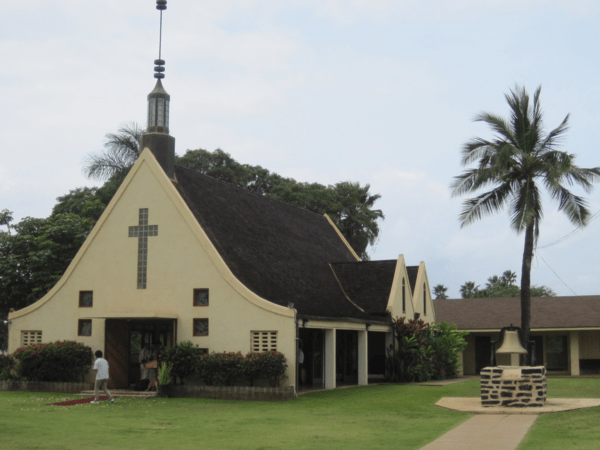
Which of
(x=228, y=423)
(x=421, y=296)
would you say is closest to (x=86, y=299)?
(x=228, y=423)

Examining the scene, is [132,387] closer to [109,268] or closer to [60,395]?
[60,395]

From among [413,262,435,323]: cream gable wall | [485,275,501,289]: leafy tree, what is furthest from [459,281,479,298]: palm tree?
[413,262,435,323]: cream gable wall

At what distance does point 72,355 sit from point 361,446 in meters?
13.9

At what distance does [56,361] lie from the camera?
22.9 m

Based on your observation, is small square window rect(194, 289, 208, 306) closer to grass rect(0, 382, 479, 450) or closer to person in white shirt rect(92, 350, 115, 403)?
grass rect(0, 382, 479, 450)

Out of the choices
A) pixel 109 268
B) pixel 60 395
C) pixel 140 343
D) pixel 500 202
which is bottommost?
pixel 60 395

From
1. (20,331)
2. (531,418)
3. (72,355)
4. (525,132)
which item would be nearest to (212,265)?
(72,355)

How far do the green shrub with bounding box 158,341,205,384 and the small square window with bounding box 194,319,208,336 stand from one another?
2.25ft

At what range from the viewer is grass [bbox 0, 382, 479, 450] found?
1200cm

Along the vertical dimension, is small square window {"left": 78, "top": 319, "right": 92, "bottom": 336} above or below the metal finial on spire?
below

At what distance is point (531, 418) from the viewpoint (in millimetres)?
15469

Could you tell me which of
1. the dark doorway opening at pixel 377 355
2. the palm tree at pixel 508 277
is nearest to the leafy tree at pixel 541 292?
the palm tree at pixel 508 277

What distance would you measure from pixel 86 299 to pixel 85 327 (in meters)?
0.93

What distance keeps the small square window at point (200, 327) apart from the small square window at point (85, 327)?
3.83 metres
